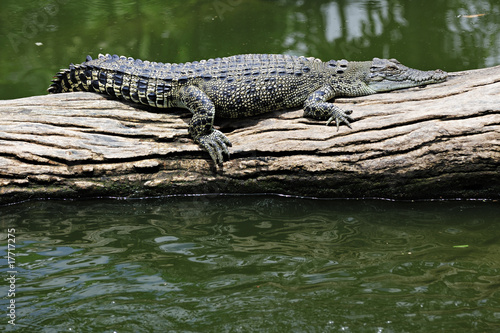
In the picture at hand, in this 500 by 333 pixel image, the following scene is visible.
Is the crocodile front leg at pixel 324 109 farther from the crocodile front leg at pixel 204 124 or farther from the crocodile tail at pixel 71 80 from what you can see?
the crocodile tail at pixel 71 80

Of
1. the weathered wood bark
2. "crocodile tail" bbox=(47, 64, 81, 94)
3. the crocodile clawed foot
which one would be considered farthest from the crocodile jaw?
"crocodile tail" bbox=(47, 64, 81, 94)

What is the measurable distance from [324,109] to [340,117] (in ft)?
0.73

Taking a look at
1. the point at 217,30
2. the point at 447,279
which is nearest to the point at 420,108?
the point at 447,279

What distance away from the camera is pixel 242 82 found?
6.19 metres

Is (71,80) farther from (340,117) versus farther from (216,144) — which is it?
(340,117)

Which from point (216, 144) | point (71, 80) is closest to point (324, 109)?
point (216, 144)

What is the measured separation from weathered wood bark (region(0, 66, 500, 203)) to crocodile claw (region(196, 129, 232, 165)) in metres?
0.10

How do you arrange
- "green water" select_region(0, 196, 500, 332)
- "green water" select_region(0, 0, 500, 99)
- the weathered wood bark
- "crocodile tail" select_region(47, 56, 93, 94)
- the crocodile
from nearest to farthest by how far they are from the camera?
"green water" select_region(0, 196, 500, 332)
the weathered wood bark
the crocodile
"crocodile tail" select_region(47, 56, 93, 94)
"green water" select_region(0, 0, 500, 99)

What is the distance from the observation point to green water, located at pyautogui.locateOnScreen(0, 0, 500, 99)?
31.3 ft

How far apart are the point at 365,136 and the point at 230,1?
26.5 ft

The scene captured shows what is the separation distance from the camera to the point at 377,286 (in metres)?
4.12

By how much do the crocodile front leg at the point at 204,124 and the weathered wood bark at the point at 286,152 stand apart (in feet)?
0.39

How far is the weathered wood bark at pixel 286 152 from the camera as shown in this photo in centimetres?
528

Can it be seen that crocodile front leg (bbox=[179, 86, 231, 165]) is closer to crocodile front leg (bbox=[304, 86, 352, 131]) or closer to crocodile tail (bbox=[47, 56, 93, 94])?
crocodile front leg (bbox=[304, 86, 352, 131])
